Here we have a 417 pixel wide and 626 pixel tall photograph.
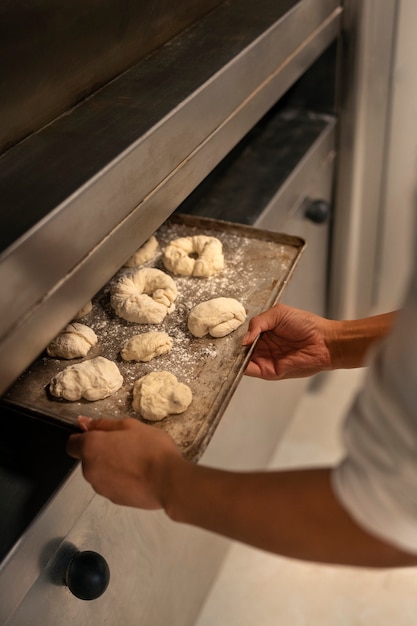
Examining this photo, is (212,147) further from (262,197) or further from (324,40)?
(324,40)

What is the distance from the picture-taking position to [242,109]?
1089mm

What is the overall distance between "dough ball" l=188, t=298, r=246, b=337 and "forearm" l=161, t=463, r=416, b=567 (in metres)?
0.27

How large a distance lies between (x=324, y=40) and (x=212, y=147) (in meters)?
0.54

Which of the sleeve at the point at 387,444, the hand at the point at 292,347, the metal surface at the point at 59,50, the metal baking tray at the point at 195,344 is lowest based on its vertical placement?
the hand at the point at 292,347

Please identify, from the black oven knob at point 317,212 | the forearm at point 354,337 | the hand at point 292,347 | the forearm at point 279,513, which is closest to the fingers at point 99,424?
the forearm at point 279,513

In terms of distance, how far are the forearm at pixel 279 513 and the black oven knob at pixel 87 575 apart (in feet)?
0.65

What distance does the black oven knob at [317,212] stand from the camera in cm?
150

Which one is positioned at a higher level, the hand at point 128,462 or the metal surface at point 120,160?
the metal surface at point 120,160

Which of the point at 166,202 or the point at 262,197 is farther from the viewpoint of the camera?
the point at 262,197

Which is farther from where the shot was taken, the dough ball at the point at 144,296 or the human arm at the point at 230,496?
the dough ball at the point at 144,296

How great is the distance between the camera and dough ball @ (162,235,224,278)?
1.06 meters

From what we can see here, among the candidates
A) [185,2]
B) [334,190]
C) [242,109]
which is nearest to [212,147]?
[242,109]

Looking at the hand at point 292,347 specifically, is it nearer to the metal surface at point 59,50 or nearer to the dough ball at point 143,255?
the dough ball at point 143,255

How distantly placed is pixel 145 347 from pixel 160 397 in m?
0.12
